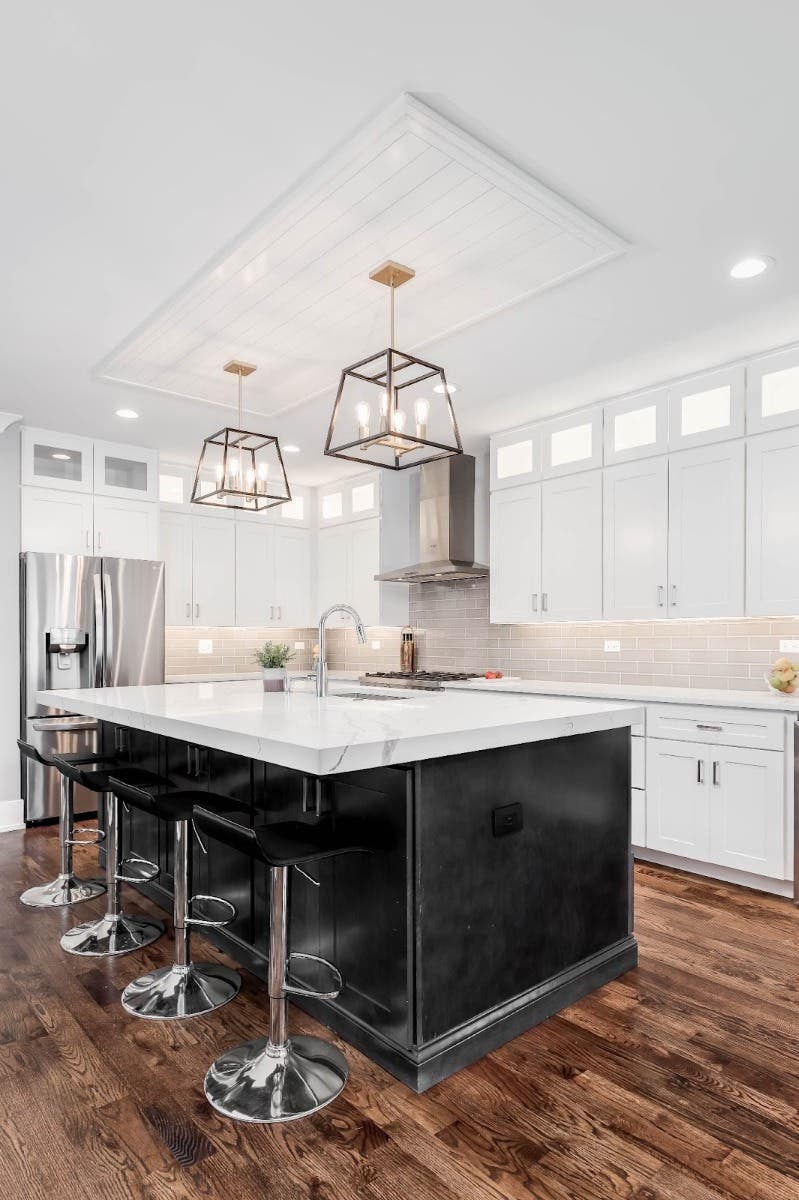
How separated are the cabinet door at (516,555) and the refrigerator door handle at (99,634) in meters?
2.76

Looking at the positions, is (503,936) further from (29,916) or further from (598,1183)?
(29,916)

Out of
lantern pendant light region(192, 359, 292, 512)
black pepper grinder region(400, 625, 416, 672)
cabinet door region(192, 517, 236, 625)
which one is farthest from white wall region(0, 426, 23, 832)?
black pepper grinder region(400, 625, 416, 672)

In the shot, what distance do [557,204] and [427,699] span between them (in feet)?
6.11

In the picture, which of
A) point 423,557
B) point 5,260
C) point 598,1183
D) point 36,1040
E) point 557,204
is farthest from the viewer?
point 423,557

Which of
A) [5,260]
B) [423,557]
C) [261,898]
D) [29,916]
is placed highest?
[5,260]

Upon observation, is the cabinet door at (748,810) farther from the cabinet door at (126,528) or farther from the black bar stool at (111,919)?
the cabinet door at (126,528)

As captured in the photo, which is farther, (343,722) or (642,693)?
(642,693)

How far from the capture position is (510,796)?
2162 mm

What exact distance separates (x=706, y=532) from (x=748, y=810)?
4.76 feet

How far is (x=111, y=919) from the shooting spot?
9.34 feet

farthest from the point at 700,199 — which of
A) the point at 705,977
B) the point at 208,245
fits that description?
the point at 705,977

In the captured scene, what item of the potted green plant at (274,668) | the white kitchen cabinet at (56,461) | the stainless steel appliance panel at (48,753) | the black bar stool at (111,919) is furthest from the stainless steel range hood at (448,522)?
the black bar stool at (111,919)

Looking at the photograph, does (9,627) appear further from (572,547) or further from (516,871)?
(516,871)

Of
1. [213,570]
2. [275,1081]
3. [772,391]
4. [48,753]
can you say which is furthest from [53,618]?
[772,391]
